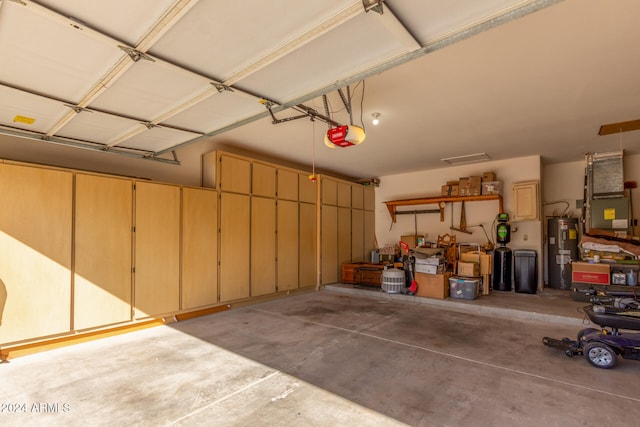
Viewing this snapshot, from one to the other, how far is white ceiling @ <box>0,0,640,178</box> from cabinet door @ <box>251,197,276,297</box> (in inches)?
68.8

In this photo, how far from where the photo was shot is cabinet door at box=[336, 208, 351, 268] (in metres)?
8.04

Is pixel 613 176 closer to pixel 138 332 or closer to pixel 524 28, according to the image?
pixel 524 28

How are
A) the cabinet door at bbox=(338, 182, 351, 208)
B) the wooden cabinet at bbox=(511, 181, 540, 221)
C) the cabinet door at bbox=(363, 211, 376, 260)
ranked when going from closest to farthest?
1. the wooden cabinet at bbox=(511, 181, 540, 221)
2. the cabinet door at bbox=(338, 182, 351, 208)
3. the cabinet door at bbox=(363, 211, 376, 260)

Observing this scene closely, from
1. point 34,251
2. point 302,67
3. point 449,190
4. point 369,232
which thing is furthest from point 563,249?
point 34,251

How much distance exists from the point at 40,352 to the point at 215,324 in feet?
6.52

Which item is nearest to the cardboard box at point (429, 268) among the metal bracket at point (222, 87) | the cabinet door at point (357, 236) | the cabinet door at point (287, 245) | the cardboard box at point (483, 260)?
the cardboard box at point (483, 260)

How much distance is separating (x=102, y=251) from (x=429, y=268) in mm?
5441

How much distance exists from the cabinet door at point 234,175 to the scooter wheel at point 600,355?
529 centimetres

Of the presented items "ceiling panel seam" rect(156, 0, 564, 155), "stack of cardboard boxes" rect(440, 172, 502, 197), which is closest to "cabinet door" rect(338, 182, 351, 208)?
"stack of cardboard boxes" rect(440, 172, 502, 197)

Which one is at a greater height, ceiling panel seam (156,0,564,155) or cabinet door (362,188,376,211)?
ceiling panel seam (156,0,564,155)

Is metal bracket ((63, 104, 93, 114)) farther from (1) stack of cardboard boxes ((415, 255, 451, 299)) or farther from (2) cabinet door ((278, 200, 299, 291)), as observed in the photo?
(1) stack of cardboard boxes ((415, 255, 451, 299))

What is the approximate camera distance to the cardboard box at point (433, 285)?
233 inches

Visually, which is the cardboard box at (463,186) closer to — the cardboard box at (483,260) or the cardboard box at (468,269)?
the cardboard box at (483,260)

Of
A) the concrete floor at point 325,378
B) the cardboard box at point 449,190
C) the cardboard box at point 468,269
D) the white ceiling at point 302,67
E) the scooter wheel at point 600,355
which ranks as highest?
the white ceiling at point 302,67
